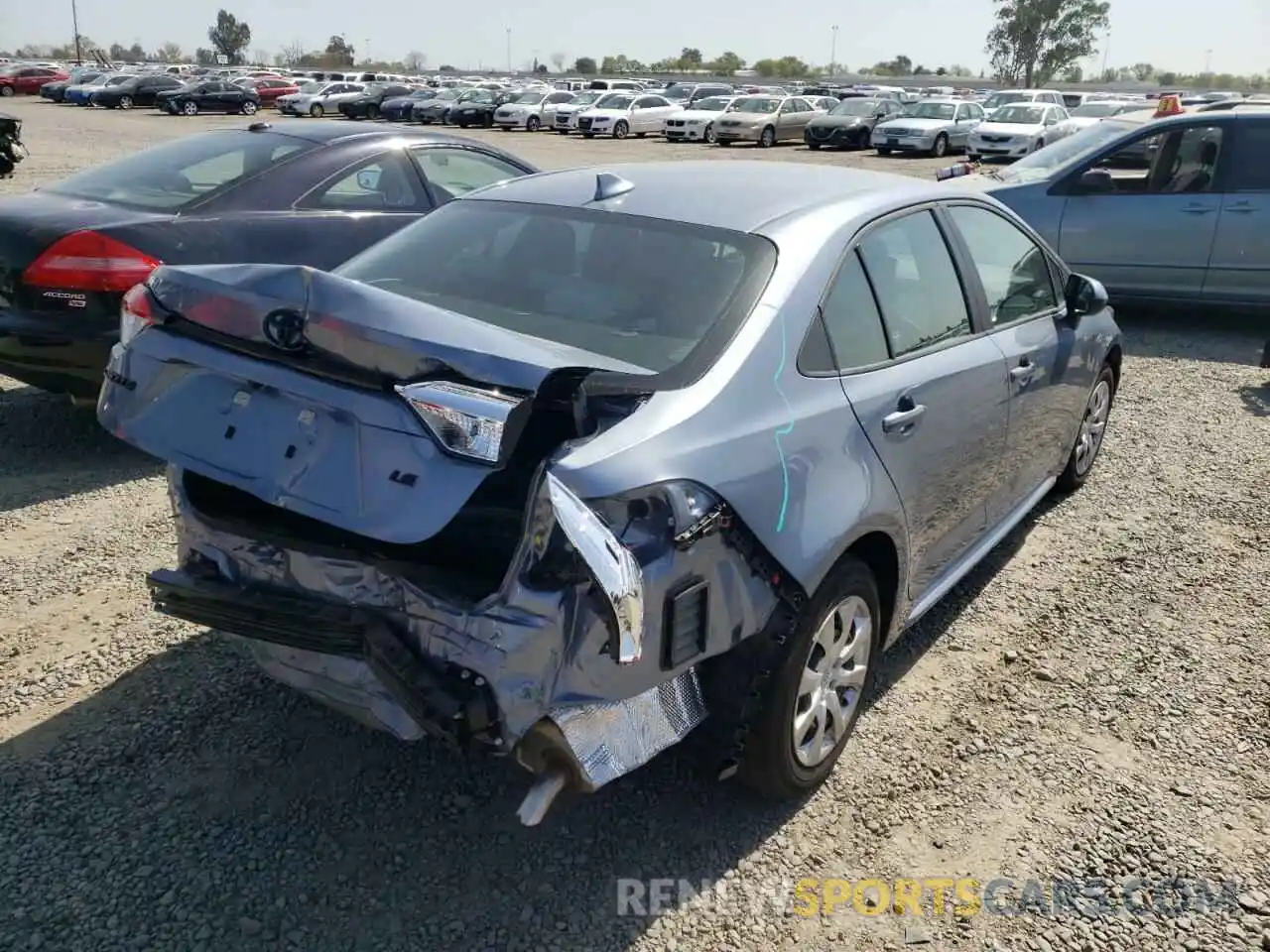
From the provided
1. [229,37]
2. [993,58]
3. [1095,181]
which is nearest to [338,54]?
[229,37]

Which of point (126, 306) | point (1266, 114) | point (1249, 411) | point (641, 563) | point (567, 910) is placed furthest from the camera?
point (1266, 114)

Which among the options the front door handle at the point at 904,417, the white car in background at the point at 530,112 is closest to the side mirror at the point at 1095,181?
the front door handle at the point at 904,417

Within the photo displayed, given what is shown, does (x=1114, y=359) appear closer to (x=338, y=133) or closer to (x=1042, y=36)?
(x=338, y=133)

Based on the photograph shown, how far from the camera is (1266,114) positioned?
28.4 ft

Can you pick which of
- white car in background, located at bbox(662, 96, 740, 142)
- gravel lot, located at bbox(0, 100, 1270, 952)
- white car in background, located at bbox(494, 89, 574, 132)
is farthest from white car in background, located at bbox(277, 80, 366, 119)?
gravel lot, located at bbox(0, 100, 1270, 952)

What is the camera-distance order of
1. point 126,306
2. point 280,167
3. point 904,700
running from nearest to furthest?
point 126,306
point 904,700
point 280,167

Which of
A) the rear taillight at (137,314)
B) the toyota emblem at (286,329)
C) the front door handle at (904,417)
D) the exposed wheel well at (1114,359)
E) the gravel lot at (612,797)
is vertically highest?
the toyota emblem at (286,329)

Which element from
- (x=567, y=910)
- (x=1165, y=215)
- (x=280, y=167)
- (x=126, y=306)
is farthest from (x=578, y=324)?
(x=1165, y=215)

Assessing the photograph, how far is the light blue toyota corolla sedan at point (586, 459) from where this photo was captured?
224cm

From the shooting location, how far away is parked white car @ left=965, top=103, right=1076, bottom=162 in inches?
1032

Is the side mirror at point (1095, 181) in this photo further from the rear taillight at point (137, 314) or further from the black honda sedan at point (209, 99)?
the black honda sedan at point (209, 99)

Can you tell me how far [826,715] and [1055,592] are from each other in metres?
1.81

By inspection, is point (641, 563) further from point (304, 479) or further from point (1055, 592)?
point (1055, 592)

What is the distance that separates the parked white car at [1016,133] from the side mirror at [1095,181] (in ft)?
59.2
